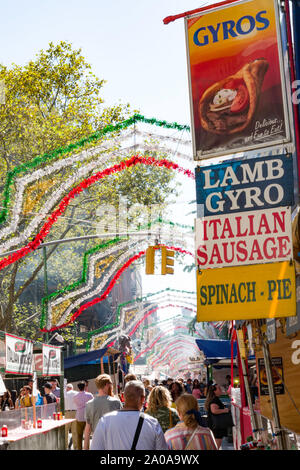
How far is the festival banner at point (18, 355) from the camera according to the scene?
10.6m

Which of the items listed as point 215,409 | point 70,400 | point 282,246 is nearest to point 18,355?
point 215,409

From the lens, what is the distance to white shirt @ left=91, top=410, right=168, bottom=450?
5.48m

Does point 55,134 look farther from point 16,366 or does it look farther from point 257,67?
point 257,67

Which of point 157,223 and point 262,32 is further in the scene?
point 157,223

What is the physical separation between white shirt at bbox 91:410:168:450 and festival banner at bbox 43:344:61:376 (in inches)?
321

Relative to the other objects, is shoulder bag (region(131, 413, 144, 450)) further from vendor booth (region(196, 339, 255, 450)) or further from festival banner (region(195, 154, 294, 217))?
vendor booth (region(196, 339, 255, 450))

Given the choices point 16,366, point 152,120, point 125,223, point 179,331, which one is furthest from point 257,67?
point 179,331

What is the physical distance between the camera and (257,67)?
6883 mm

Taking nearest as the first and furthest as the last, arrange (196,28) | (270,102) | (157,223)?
1. (270,102)
2. (196,28)
3. (157,223)

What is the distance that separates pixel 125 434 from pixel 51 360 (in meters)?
9.15

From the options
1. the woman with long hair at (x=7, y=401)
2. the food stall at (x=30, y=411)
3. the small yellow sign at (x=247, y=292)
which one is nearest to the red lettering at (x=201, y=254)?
the small yellow sign at (x=247, y=292)

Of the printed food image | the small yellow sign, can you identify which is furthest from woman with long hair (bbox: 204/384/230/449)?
the small yellow sign

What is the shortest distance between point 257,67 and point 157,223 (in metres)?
22.6
